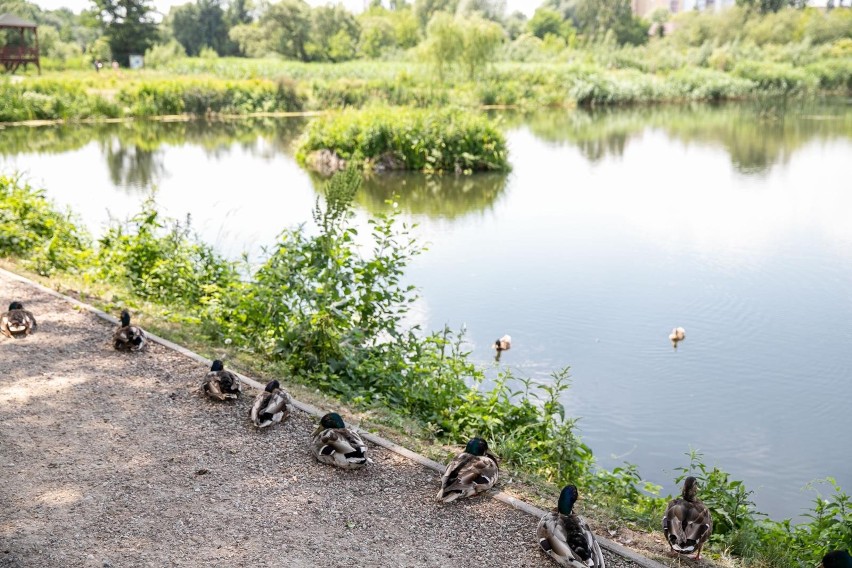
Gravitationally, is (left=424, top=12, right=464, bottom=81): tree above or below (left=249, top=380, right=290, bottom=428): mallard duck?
above

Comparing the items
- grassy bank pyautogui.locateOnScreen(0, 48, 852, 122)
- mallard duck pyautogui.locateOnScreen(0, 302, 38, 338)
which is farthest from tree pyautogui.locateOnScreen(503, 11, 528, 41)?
mallard duck pyautogui.locateOnScreen(0, 302, 38, 338)

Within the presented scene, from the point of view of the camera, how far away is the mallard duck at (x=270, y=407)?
5629 millimetres

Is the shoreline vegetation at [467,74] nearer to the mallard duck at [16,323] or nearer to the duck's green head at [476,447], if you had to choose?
the mallard duck at [16,323]

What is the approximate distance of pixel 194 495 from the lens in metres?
4.82

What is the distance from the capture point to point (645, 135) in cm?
3006

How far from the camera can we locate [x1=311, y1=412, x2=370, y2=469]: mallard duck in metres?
5.11

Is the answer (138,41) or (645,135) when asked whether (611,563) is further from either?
→ (138,41)

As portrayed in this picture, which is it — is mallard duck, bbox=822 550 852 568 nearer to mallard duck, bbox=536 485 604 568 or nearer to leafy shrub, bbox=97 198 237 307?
mallard duck, bbox=536 485 604 568

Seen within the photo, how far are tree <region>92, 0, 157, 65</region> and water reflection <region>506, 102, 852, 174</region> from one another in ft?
103

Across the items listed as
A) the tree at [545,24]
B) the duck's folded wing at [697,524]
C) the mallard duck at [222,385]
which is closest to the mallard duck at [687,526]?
the duck's folded wing at [697,524]

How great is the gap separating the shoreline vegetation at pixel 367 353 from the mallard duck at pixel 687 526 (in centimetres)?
28

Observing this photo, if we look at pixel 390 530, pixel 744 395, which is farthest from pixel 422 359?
pixel 744 395

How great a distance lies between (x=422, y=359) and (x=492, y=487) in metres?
2.33

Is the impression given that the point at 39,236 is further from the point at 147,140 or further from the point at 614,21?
the point at 614,21
